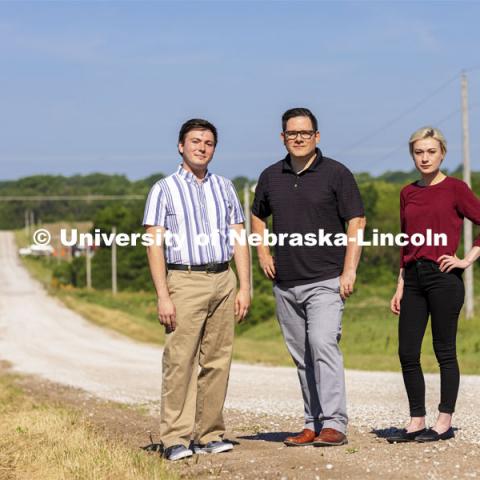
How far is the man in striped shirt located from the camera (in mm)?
7246

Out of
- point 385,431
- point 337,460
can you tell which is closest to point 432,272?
point 337,460

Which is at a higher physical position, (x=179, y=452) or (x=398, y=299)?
(x=398, y=299)

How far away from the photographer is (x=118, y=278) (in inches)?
3086

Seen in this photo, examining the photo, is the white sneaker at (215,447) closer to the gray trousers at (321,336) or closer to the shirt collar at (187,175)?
the gray trousers at (321,336)

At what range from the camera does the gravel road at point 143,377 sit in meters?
11.0

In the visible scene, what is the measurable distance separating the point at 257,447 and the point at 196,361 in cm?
100

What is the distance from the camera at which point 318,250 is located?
7.27 m

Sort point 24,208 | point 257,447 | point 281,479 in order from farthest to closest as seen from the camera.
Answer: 1. point 24,208
2. point 257,447
3. point 281,479

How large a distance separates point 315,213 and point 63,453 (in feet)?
8.41

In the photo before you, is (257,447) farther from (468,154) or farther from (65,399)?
(468,154)

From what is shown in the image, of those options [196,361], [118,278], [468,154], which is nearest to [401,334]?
[196,361]

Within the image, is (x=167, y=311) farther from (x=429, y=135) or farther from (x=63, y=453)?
(x=429, y=135)

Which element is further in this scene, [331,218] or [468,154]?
[468,154]

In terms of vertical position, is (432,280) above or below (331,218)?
below
